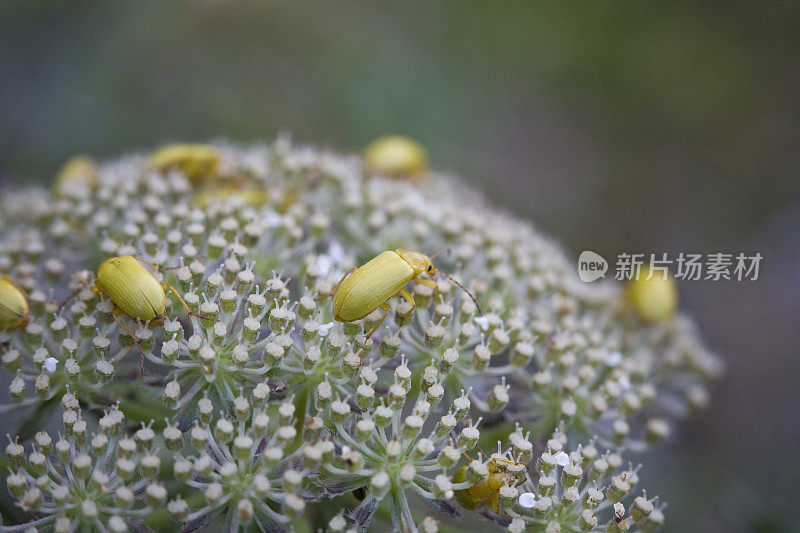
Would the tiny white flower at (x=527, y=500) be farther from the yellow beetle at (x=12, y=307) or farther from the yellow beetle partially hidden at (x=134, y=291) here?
the yellow beetle at (x=12, y=307)

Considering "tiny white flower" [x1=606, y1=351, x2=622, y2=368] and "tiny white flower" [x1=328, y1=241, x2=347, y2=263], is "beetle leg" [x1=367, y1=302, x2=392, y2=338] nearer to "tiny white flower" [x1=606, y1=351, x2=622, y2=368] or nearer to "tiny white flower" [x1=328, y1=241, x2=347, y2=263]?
"tiny white flower" [x1=328, y1=241, x2=347, y2=263]

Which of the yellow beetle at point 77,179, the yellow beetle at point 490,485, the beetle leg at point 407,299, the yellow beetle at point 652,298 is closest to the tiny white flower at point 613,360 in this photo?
the yellow beetle at point 652,298

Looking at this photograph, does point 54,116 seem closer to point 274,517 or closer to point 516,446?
point 274,517

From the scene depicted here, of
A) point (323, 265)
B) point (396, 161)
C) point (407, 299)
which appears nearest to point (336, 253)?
point (323, 265)

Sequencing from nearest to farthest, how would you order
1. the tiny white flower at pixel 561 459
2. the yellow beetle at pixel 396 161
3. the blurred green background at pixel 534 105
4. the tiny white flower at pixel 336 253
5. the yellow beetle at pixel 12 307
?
the tiny white flower at pixel 561 459
the yellow beetle at pixel 12 307
the tiny white flower at pixel 336 253
the yellow beetle at pixel 396 161
the blurred green background at pixel 534 105

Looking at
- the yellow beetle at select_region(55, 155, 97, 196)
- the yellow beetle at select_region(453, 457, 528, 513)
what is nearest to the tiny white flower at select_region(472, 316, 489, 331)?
the yellow beetle at select_region(453, 457, 528, 513)

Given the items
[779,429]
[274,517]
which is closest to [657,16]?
[779,429]

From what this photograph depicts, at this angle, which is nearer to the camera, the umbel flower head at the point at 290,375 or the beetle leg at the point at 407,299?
the umbel flower head at the point at 290,375
